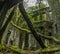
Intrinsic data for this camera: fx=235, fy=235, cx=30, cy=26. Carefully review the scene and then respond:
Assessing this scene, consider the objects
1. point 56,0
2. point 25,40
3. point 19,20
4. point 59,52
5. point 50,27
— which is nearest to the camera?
point 56,0

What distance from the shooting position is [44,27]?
57.4ft

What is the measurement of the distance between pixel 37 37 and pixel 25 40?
13.2 metres

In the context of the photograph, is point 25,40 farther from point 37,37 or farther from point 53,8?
point 53,8

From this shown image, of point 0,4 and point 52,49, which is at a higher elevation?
point 0,4

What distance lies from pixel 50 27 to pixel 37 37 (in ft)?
31.2

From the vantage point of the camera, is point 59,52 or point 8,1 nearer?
point 8,1

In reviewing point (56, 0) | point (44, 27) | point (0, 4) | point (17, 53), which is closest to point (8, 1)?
point (0, 4)

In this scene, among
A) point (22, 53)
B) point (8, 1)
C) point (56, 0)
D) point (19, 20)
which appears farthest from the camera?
point (19, 20)

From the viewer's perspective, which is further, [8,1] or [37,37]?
[37,37]

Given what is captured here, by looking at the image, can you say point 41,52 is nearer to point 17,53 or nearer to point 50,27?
point 17,53

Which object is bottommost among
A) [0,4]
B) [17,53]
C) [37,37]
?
[17,53]

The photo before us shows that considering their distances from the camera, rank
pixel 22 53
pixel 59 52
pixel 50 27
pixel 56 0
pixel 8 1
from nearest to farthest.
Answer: pixel 8 1
pixel 56 0
pixel 59 52
pixel 22 53
pixel 50 27

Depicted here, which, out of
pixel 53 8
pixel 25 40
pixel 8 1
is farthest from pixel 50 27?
pixel 8 1

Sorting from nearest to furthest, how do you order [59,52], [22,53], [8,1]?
[8,1] → [59,52] → [22,53]
